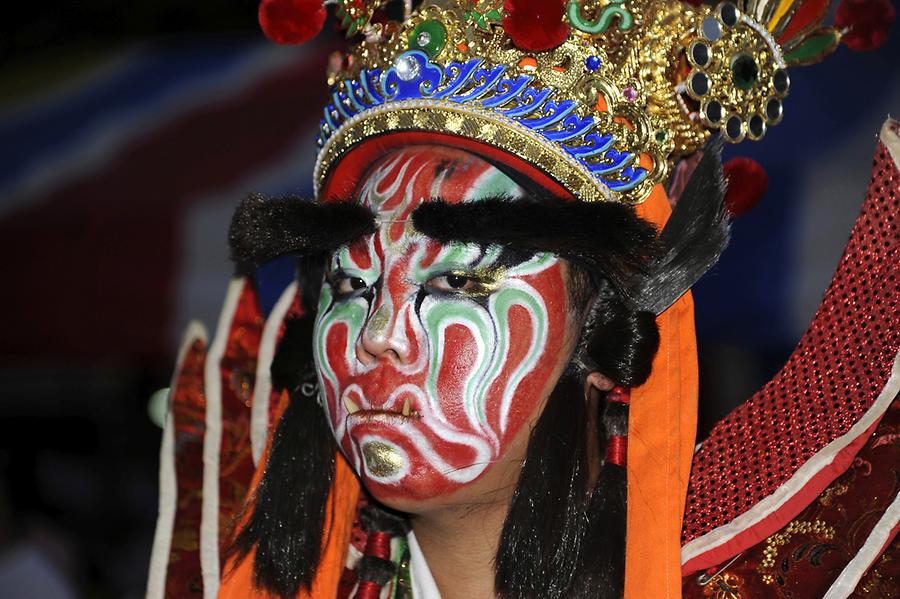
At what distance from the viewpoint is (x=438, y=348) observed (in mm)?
1899

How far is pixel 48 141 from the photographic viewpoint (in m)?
6.01

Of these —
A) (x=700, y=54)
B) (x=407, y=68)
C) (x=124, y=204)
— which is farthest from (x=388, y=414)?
(x=124, y=204)

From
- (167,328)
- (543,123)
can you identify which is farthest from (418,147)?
(167,328)

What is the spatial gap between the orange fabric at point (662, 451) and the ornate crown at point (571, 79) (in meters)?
0.13

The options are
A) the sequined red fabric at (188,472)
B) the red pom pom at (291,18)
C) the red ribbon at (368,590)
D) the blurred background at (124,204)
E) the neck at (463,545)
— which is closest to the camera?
the neck at (463,545)

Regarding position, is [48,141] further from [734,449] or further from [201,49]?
[734,449]

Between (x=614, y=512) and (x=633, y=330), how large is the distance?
307 millimetres

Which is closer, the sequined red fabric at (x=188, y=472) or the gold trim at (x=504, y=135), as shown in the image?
the gold trim at (x=504, y=135)

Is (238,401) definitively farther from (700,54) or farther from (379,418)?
(700,54)

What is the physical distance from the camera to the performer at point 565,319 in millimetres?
1908

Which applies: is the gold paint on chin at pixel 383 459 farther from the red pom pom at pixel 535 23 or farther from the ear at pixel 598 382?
the red pom pom at pixel 535 23

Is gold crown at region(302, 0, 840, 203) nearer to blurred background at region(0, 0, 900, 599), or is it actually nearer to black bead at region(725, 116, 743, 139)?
black bead at region(725, 116, 743, 139)

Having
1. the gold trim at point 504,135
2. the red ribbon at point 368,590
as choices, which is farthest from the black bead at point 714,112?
the red ribbon at point 368,590

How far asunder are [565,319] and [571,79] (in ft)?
1.32
